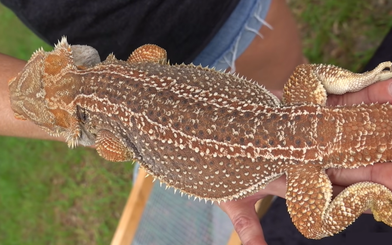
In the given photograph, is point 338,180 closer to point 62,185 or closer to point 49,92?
point 49,92

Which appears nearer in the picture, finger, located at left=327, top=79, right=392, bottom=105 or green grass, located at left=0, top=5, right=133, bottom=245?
finger, located at left=327, top=79, right=392, bottom=105

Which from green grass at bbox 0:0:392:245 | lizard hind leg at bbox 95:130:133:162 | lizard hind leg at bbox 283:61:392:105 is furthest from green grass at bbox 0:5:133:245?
lizard hind leg at bbox 283:61:392:105

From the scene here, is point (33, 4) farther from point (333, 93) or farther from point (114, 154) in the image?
point (333, 93)

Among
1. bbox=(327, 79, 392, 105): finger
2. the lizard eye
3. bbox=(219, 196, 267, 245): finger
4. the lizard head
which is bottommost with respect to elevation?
bbox=(219, 196, 267, 245): finger

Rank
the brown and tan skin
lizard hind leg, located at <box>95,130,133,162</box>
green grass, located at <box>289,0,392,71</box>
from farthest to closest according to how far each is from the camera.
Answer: green grass, located at <box>289,0,392,71</box>
lizard hind leg, located at <box>95,130,133,162</box>
the brown and tan skin

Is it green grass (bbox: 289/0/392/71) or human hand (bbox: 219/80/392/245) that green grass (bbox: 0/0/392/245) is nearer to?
green grass (bbox: 289/0/392/71)

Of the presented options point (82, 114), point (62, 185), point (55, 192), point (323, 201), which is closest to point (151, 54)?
point (82, 114)

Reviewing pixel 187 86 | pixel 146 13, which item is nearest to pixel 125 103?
pixel 187 86
